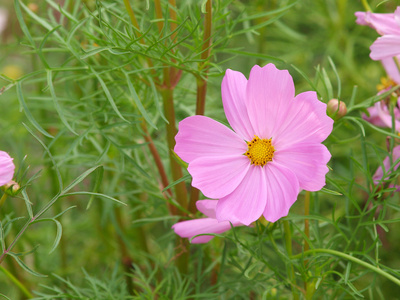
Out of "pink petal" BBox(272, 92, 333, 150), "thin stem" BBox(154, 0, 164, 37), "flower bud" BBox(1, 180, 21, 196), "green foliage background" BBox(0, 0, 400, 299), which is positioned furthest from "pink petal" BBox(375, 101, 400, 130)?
"flower bud" BBox(1, 180, 21, 196)

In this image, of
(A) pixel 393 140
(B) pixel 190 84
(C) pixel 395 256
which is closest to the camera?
(A) pixel 393 140

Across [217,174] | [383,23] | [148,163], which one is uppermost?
[383,23]

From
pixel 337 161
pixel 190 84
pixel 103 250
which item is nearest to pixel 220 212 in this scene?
pixel 190 84

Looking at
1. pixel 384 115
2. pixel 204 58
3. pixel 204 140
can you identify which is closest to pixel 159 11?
pixel 204 58

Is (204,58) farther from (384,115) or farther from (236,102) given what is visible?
(384,115)

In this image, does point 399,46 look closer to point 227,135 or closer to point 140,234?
point 227,135

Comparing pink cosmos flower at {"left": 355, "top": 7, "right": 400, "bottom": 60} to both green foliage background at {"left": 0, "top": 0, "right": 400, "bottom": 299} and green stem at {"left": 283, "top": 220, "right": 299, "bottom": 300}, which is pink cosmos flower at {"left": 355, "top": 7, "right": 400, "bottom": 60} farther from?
green stem at {"left": 283, "top": 220, "right": 299, "bottom": 300}
